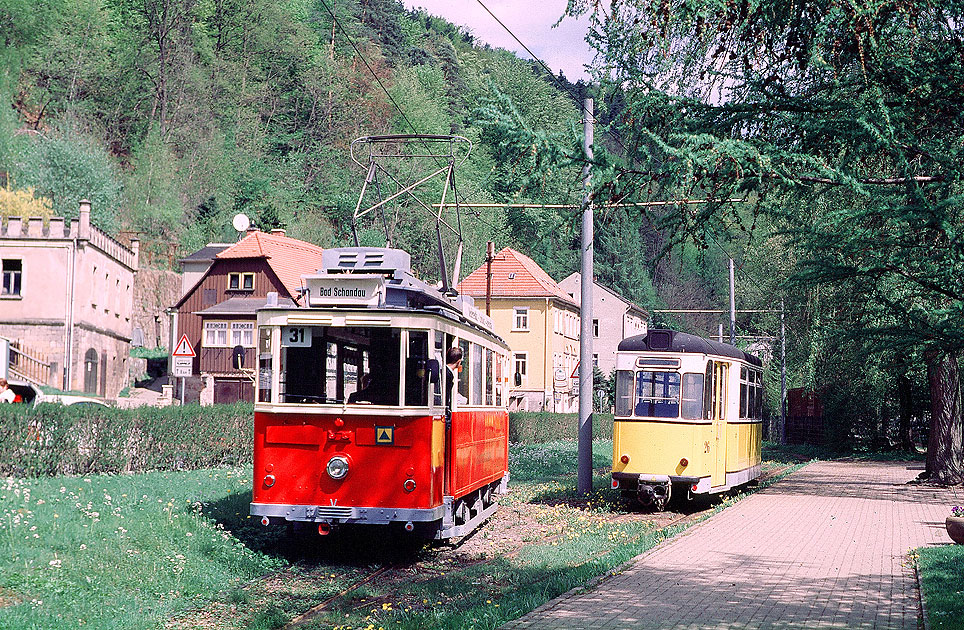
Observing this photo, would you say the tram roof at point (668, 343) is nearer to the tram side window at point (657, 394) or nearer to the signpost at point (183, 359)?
the tram side window at point (657, 394)

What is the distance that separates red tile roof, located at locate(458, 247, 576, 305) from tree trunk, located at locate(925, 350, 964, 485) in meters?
39.8

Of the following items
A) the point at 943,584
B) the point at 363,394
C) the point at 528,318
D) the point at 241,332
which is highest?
the point at 528,318

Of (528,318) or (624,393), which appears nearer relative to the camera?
(624,393)

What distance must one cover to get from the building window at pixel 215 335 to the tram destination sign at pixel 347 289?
45.3 metres

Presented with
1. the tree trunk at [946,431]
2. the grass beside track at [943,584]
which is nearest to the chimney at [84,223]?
the tree trunk at [946,431]

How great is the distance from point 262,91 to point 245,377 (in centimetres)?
2762

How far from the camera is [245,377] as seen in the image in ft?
183

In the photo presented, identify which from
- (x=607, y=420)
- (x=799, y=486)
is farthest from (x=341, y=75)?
(x=799, y=486)

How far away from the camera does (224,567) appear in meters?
11.3

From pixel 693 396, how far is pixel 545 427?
971 inches

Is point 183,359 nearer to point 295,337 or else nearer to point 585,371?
point 585,371

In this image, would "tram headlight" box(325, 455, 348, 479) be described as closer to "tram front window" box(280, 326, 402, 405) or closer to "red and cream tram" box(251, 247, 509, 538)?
"red and cream tram" box(251, 247, 509, 538)

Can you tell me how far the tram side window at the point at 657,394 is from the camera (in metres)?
18.0

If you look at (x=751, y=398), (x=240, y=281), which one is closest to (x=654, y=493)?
(x=751, y=398)
